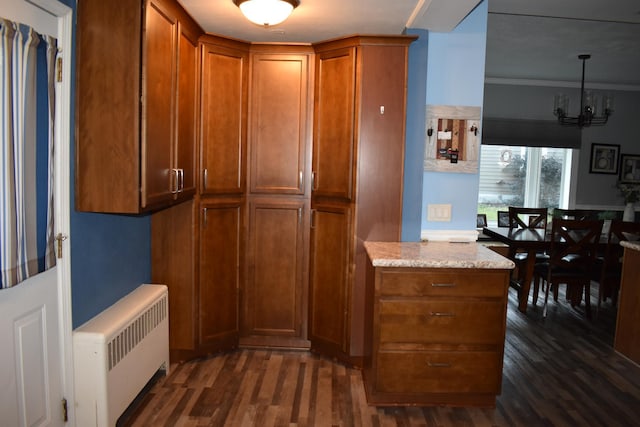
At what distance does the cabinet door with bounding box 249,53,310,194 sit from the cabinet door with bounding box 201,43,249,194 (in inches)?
3.6

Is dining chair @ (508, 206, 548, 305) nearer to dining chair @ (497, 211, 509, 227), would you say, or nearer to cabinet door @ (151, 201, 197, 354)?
dining chair @ (497, 211, 509, 227)

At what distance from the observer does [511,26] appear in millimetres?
4336

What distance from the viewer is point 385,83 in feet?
10.6

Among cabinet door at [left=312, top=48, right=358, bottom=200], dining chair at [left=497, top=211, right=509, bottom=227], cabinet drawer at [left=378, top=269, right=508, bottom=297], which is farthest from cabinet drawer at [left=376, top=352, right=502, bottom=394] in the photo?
dining chair at [left=497, top=211, right=509, bottom=227]

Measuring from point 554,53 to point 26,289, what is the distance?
518 centimetres

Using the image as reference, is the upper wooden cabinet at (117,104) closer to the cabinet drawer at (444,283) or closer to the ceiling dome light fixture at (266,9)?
the ceiling dome light fixture at (266,9)

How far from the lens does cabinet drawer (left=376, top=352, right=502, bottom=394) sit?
2865mm

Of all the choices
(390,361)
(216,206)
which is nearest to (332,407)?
(390,361)

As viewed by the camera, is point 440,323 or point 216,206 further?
point 216,206

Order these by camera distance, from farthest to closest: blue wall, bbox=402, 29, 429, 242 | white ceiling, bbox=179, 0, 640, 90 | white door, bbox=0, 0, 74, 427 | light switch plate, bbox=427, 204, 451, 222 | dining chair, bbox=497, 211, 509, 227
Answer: dining chair, bbox=497, 211, 509, 227, light switch plate, bbox=427, 204, 451, 222, blue wall, bbox=402, 29, 429, 242, white ceiling, bbox=179, 0, 640, 90, white door, bbox=0, 0, 74, 427

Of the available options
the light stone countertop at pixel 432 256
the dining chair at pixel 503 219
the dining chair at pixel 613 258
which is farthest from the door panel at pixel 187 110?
the dining chair at pixel 503 219

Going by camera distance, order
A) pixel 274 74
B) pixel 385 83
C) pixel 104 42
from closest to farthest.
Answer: pixel 104 42 → pixel 385 83 → pixel 274 74

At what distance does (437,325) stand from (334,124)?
147 cm

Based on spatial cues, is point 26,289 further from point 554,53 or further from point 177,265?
point 554,53
